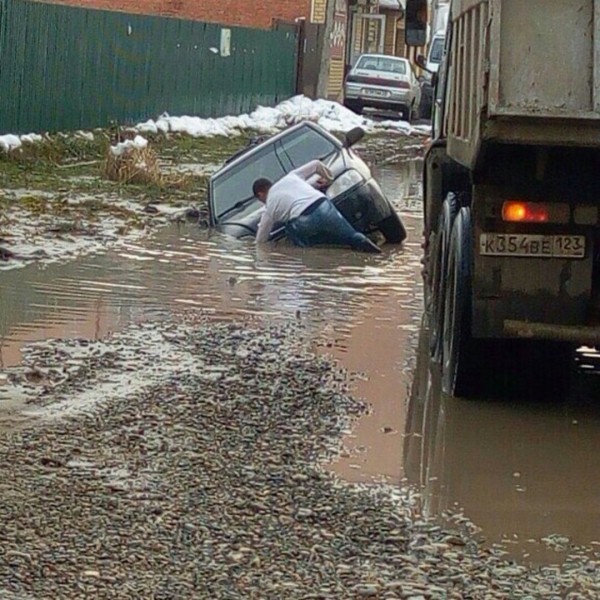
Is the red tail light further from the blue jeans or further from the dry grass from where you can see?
the dry grass

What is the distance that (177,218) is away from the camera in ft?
59.9

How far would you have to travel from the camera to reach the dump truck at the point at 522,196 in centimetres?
767

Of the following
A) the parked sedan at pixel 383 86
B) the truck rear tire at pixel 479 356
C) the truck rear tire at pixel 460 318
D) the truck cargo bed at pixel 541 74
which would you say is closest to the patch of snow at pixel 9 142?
the truck rear tire at pixel 479 356

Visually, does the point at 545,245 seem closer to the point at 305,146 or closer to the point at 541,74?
the point at 541,74

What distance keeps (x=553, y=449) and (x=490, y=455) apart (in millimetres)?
374

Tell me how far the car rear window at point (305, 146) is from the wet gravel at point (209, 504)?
25.8 ft

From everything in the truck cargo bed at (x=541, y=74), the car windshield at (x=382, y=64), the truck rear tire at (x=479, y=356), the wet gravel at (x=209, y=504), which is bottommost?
the wet gravel at (x=209, y=504)

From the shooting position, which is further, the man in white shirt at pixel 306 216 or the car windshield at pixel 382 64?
the car windshield at pixel 382 64

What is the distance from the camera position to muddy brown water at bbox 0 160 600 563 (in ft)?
23.6

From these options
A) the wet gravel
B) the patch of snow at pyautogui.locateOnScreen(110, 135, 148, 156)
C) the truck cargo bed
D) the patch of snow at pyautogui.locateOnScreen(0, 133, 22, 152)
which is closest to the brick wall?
the patch of snow at pyautogui.locateOnScreen(0, 133, 22, 152)

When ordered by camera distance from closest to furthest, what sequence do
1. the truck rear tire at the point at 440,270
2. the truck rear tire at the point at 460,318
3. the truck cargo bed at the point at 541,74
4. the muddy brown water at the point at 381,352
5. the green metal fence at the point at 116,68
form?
the muddy brown water at the point at 381,352 < the truck cargo bed at the point at 541,74 < the truck rear tire at the point at 460,318 < the truck rear tire at the point at 440,270 < the green metal fence at the point at 116,68

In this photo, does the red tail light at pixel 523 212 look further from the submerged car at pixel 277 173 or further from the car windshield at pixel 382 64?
the car windshield at pixel 382 64

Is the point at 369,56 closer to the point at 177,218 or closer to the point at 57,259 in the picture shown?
the point at 177,218

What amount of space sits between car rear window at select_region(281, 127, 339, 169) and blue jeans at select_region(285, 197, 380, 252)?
1280mm
